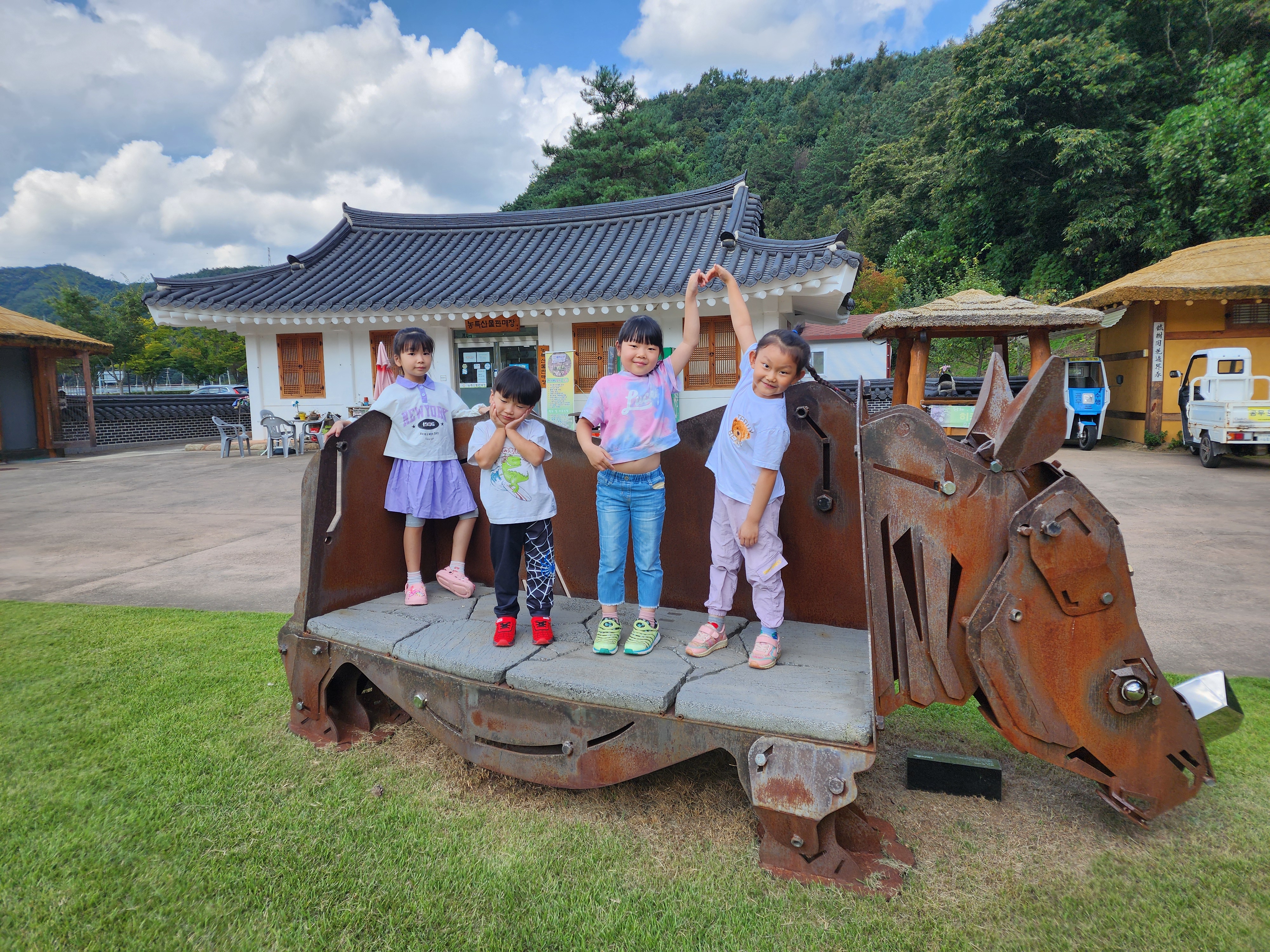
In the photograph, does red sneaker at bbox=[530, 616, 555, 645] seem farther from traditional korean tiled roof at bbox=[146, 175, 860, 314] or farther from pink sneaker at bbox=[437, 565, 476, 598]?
traditional korean tiled roof at bbox=[146, 175, 860, 314]

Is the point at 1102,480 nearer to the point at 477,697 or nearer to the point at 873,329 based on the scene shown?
the point at 873,329

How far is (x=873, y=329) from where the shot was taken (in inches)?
485

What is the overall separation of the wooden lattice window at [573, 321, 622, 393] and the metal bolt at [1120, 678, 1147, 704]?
1174cm

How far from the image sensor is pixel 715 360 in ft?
41.6

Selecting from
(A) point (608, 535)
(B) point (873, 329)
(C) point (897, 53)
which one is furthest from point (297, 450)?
(C) point (897, 53)

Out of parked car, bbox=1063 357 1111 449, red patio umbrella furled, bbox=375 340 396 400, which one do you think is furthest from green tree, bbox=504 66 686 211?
red patio umbrella furled, bbox=375 340 396 400

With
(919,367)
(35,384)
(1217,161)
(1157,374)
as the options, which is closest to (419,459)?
(919,367)

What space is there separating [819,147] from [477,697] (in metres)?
46.1

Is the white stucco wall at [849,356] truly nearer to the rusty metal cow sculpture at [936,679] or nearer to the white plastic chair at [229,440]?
the white plastic chair at [229,440]

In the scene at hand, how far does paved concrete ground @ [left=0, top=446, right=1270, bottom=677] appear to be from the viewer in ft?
13.1

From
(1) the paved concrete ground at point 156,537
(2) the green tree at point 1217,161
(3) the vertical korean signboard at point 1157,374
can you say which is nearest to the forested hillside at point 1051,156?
(2) the green tree at point 1217,161

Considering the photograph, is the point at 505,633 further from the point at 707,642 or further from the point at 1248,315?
the point at 1248,315

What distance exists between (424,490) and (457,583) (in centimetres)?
46

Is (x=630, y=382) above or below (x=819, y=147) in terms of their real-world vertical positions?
below
